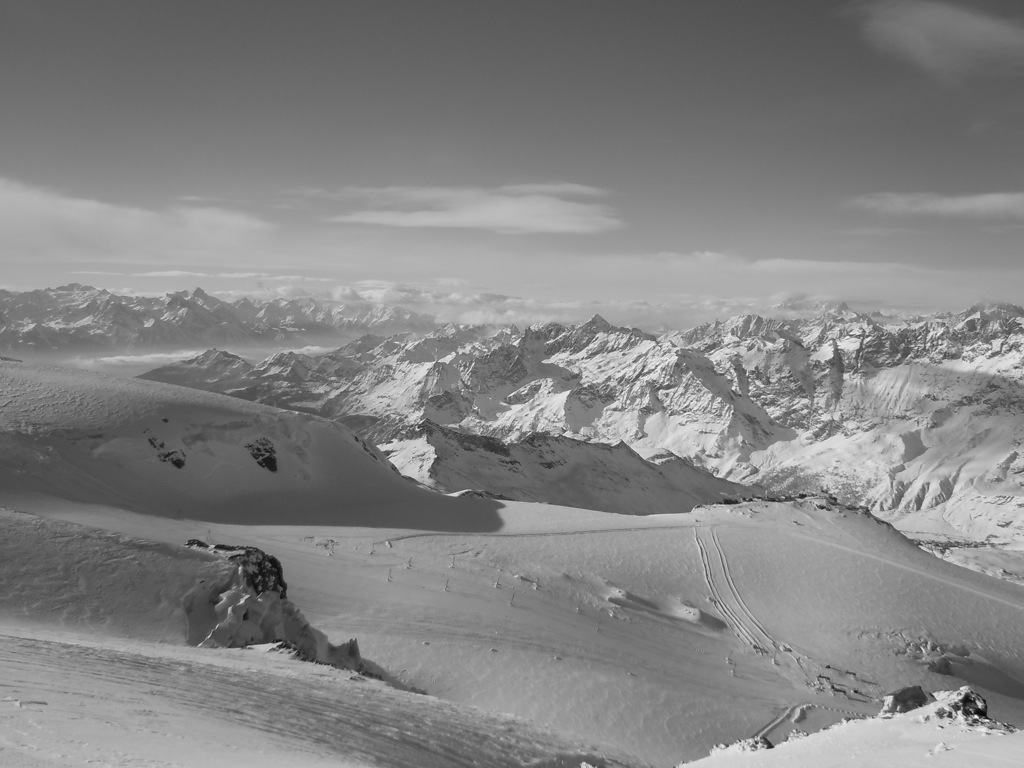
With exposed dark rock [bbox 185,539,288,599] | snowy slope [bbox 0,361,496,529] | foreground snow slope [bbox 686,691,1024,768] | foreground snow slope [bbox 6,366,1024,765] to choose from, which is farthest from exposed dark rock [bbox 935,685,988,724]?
snowy slope [bbox 0,361,496,529]

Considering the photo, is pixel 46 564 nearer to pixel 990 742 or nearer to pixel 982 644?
pixel 990 742

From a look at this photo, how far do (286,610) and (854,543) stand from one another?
47.2 m

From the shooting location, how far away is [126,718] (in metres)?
12.9

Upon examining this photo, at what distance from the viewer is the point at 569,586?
40.1m

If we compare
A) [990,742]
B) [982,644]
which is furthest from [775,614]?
[990,742]

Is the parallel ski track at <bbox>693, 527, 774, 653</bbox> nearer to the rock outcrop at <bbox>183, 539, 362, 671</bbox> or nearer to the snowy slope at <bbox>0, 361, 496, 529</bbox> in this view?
the snowy slope at <bbox>0, 361, 496, 529</bbox>

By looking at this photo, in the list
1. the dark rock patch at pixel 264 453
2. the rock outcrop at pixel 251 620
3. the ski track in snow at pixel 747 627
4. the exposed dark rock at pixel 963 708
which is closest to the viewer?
the exposed dark rock at pixel 963 708

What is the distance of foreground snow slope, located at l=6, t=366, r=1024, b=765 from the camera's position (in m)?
29.9

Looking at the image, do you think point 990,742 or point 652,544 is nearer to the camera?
point 990,742

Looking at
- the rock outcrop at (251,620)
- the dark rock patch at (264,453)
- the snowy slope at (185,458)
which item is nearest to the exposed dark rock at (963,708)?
the rock outcrop at (251,620)

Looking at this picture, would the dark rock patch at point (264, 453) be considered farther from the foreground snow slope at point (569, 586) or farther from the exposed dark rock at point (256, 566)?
the exposed dark rock at point (256, 566)

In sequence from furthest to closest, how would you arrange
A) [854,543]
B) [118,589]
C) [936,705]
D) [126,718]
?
[854,543], [118,589], [936,705], [126,718]

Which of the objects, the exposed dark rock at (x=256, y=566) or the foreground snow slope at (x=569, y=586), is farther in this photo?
the foreground snow slope at (x=569, y=586)

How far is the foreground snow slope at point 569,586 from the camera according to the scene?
29859 mm
